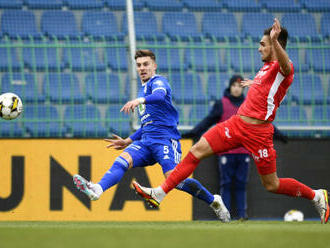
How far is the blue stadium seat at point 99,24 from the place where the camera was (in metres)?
10.8

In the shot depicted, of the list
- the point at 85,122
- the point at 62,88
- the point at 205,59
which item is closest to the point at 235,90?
the point at 205,59

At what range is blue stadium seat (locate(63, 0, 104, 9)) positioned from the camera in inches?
436

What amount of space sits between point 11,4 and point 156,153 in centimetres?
539

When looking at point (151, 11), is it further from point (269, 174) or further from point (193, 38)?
point (269, 174)

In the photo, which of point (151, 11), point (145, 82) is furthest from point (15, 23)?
point (145, 82)

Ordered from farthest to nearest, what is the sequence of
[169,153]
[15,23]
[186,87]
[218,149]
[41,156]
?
[15,23], [186,87], [41,156], [169,153], [218,149]

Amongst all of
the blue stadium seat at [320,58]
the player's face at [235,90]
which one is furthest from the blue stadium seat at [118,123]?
the blue stadium seat at [320,58]

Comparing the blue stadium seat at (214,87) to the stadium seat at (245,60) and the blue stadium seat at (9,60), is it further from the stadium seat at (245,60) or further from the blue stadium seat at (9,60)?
the blue stadium seat at (9,60)

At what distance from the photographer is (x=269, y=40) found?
19.5 feet

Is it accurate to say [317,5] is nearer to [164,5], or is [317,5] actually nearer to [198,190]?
[164,5]

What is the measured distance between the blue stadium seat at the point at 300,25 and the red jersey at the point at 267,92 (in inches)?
209

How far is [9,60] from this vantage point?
9406 mm

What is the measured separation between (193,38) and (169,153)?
14.5ft

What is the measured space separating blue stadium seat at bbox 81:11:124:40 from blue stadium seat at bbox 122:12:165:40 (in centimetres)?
21
